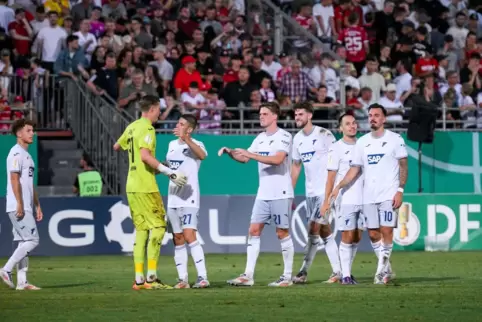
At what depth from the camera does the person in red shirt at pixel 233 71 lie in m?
27.6

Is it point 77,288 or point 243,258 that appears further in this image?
point 243,258

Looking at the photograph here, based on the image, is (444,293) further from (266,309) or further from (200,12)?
(200,12)

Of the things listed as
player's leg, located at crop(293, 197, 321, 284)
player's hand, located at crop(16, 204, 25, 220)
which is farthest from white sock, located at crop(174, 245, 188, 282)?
player's hand, located at crop(16, 204, 25, 220)

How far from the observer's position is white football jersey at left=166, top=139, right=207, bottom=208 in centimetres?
1545

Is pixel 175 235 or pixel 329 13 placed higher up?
pixel 329 13

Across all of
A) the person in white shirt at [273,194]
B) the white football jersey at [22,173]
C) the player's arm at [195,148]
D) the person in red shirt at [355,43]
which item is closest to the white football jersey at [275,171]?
the person in white shirt at [273,194]

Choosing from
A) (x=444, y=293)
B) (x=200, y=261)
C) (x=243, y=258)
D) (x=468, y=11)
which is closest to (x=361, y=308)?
(x=444, y=293)

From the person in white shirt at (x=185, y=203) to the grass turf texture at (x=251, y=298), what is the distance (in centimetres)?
49

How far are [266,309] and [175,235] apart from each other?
135 inches

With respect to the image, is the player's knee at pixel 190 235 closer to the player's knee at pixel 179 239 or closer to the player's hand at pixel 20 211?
the player's knee at pixel 179 239

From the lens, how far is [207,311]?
12.2 meters

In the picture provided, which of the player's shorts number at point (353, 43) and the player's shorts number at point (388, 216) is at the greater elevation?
the player's shorts number at point (353, 43)

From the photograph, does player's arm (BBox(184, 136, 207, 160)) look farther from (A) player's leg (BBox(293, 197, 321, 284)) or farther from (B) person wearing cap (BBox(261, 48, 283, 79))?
(B) person wearing cap (BBox(261, 48, 283, 79))

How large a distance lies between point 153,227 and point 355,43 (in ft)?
52.8
